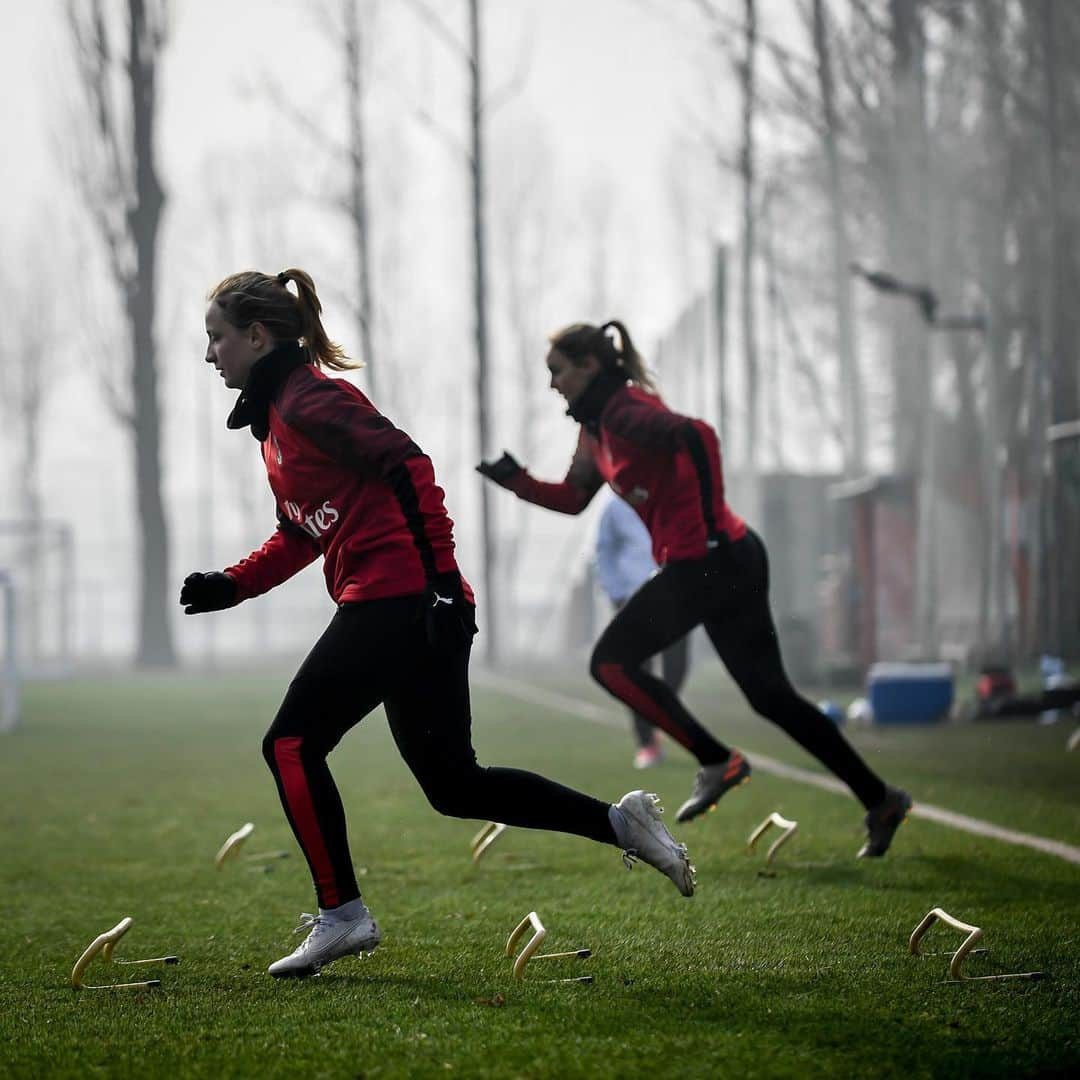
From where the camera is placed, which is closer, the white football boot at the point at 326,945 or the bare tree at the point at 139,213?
the white football boot at the point at 326,945

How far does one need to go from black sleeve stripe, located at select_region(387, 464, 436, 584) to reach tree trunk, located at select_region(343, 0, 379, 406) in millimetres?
29561

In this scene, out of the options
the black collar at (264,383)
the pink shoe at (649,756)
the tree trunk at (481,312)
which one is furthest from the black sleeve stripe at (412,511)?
the tree trunk at (481,312)

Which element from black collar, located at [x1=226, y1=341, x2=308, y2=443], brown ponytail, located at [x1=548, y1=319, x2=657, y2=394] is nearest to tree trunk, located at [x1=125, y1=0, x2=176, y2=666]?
brown ponytail, located at [x1=548, y1=319, x2=657, y2=394]

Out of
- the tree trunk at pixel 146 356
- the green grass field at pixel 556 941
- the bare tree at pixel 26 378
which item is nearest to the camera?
the green grass field at pixel 556 941

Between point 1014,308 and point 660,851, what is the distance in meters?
16.0

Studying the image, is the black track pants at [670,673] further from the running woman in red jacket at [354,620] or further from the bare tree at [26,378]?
the bare tree at [26,378]

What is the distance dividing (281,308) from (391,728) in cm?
114

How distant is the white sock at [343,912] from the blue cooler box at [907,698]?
9.18 meters

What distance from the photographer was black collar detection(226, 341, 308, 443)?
4590mm

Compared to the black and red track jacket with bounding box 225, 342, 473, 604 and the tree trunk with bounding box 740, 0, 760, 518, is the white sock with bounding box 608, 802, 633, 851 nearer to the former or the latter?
the black and red track jacket with bounding box 225, 342, 473, 604

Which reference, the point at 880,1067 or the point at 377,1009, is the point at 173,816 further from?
the point at 880,1067

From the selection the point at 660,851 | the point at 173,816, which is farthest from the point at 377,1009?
the point at 173,816

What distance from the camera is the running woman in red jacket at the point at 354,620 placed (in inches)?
175

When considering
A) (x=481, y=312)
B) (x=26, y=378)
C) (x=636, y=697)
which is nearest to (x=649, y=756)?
(x=636, y=697)
